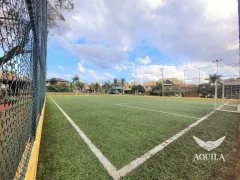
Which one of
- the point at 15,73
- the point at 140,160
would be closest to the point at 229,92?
the point at 140,160

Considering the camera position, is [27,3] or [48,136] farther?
[48,136]

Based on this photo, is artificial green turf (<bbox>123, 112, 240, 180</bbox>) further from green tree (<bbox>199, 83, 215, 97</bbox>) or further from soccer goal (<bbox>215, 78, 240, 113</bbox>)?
green tree (<bbox>199, 83, 215, 97</bbox>)

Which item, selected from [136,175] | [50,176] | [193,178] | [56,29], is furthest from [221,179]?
[56,29]

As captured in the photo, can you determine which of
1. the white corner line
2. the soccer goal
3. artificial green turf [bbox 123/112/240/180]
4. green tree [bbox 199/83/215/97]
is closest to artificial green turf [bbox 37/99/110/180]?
the white corner line

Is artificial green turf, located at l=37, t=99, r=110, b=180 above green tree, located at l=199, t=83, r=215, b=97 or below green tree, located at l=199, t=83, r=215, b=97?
below

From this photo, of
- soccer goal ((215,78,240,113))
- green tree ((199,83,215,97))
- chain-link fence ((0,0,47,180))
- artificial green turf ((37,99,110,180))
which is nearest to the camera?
chain-link fence ((0,0,47,180))

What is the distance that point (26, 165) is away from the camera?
1519 mm

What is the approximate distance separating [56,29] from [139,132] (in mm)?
7336

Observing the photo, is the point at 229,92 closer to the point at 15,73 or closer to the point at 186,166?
the point at 186,166

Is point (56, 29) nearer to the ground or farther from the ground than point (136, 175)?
farther from the ground

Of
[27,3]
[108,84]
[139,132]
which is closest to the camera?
[27,3]

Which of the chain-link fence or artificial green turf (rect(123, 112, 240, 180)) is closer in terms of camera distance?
the chain-link fence

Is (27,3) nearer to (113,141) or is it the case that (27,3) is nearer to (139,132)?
(113,141)

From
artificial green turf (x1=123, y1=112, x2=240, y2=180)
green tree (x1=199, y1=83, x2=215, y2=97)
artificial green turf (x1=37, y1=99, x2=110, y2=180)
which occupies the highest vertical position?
green tree (x1=199, y1=83, x2=215, y2=97)
